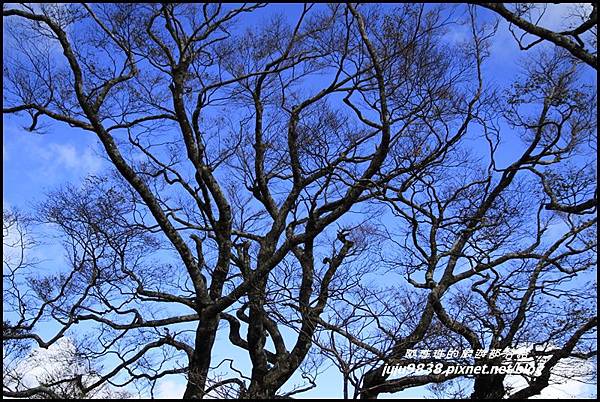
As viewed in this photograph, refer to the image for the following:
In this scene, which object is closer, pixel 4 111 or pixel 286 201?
pixel 4 111

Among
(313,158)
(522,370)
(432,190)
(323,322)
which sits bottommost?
(522,370)

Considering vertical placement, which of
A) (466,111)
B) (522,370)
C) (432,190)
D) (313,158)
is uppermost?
(313,158)

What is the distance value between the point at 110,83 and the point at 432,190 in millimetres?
5460

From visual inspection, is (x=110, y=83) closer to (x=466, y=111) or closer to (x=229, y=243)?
(x=229, y=243)

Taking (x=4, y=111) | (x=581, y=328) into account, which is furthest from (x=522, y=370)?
(x=4, y=111)

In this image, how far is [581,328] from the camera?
28.8 ft

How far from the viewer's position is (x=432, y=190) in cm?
950

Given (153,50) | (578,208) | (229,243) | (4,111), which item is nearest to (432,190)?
(578,208)

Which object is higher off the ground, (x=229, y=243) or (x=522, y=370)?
(x=229, y=243)

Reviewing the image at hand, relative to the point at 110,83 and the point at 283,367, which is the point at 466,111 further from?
the point at 110,83

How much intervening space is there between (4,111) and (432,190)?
22.2ft

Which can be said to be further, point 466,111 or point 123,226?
point 123,226

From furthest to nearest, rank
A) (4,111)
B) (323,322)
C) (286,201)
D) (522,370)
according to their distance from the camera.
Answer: (286,201)
(4,111)
(522,370)
(323,322)

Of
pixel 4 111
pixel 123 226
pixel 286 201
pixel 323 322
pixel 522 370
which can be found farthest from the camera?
pixel 123 226
